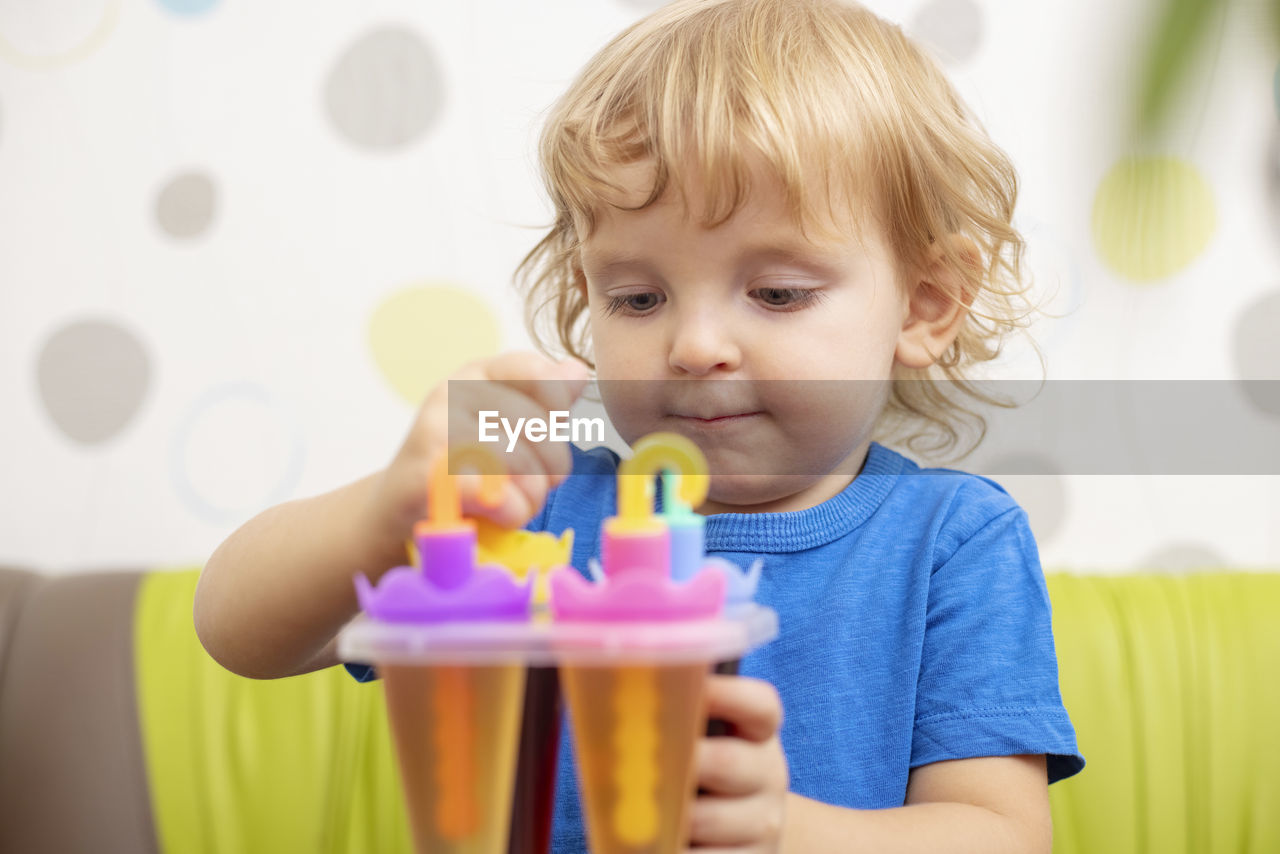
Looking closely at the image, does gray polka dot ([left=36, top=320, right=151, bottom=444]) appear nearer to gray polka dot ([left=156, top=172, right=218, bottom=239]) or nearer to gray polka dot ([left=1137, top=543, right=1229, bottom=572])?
gray polka dot ([left=156, top=172, right=218, bottom=239])

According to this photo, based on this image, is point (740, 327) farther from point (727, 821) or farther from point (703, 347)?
point (727, 821)

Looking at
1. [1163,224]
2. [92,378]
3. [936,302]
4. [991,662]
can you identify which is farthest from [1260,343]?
[92,378]

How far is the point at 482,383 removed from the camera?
1.32ft

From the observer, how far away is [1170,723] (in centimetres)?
92

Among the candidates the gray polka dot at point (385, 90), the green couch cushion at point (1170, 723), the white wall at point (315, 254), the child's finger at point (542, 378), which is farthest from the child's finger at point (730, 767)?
the gray polka dot at point (385, 90)

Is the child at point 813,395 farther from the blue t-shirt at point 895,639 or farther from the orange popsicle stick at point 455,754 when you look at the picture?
the orange popsicle stick at point 455,754

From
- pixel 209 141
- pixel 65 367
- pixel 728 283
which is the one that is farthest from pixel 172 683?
pixel 728 283

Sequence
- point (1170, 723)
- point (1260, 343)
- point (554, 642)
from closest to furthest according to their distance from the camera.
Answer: point (554, 642) < point (1170, 723) < point (1260, 343)

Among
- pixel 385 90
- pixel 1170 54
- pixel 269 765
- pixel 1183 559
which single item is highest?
pixel 385 90

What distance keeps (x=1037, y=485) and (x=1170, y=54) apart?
829 millimetres

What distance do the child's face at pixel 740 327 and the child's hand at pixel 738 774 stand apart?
25cm

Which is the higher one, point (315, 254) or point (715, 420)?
point (315, 254)

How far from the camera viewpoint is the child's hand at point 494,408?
0.39 metres

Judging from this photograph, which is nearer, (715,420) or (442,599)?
(442,599)
